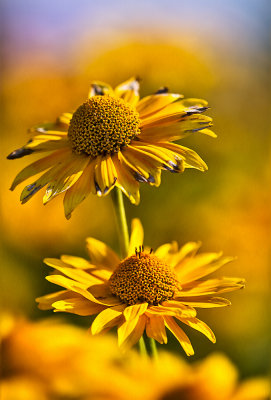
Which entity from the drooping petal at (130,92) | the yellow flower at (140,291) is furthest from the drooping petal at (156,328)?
the drooping petal at (130,92)

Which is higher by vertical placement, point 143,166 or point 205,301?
point 143,166

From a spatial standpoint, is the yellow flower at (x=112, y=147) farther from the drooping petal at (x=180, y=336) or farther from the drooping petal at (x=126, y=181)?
the drooping petal at (x=180, y=336)

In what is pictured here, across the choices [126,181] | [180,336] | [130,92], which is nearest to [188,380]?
[180,336]

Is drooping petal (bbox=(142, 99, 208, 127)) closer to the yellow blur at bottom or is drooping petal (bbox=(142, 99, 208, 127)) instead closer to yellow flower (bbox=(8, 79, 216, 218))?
yellow flower (bbox=(8, 79, 216, 218))

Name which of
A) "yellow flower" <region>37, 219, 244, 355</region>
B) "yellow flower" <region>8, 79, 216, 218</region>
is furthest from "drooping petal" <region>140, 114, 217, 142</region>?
"yellow flower" <region>37, 219, 244, 355</region>

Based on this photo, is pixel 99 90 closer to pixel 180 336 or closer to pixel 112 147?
pixel 112 147

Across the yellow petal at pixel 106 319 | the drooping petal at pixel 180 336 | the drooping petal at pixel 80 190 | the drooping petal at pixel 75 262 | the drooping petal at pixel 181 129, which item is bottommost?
the drooping petal at pixel 180 336
